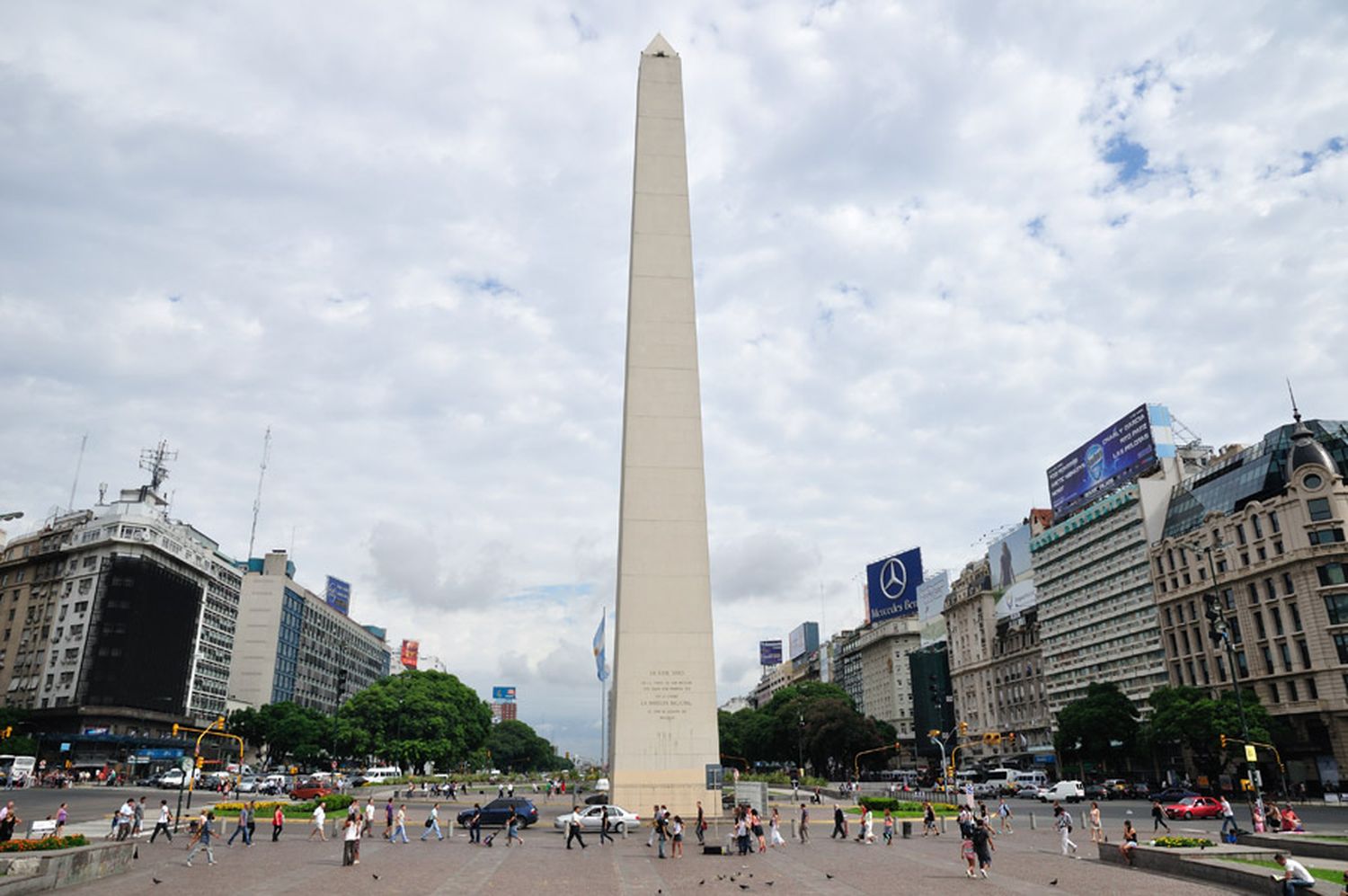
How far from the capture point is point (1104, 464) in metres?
89.5

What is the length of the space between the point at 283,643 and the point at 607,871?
105m

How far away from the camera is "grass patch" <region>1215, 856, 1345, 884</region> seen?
19.8m

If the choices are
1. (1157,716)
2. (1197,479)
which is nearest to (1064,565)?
(1197,479)

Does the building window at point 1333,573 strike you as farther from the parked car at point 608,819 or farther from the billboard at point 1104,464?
the parked car at point 608,819

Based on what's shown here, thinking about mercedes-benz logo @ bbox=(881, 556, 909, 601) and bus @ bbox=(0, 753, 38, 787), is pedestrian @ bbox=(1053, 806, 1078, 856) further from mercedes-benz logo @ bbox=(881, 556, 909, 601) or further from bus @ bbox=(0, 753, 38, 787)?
mercedes-benz logo @ bbox=(881, 556, 909, 601)

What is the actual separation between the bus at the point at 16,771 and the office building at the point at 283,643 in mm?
37841

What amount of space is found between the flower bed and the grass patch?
26838 mm

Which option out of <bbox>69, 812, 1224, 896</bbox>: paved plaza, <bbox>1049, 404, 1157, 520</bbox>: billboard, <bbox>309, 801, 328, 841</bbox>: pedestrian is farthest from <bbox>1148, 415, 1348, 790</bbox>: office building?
<bbox>309, 801, 328, 841</bbox>: pedestrian

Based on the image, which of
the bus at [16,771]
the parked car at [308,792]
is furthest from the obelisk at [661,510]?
the bus at [16,771]

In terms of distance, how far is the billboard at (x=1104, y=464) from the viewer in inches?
3295

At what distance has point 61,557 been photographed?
85250 mm

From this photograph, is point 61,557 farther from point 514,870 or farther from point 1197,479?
point 1197,479

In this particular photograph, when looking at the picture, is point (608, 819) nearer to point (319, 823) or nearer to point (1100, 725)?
point (319, 823)

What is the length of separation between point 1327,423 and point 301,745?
323 feet
